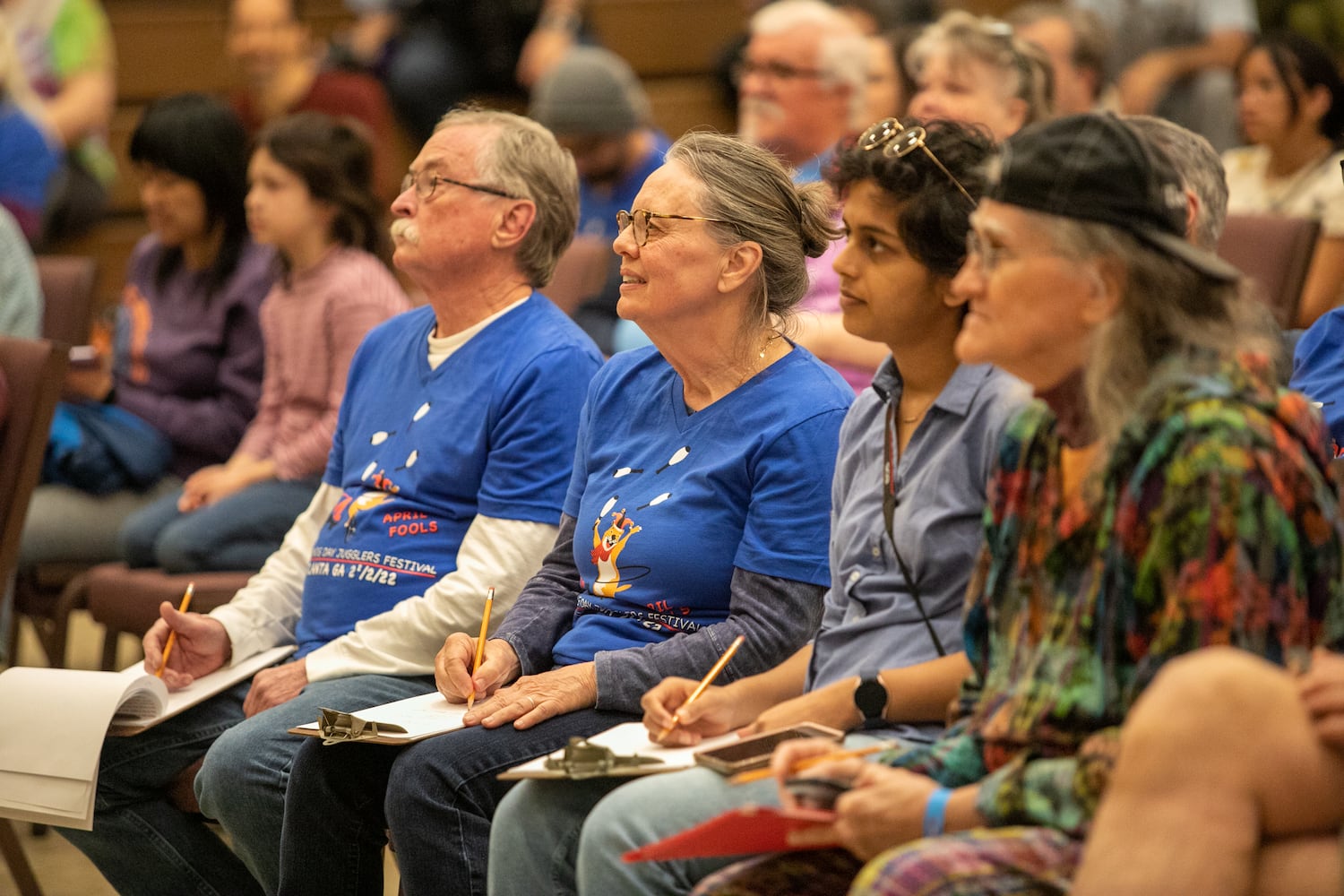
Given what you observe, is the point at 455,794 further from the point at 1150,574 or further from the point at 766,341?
the point at 1150,574

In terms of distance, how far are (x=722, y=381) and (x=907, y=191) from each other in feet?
1.44

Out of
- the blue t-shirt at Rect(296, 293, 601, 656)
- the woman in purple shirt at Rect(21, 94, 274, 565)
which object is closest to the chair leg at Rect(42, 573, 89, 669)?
the woman in purple shirt at Rect(21, 94, 274, 565)

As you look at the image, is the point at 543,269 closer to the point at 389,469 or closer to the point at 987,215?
the point at 389,469

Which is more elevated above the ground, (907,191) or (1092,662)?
(907,191)

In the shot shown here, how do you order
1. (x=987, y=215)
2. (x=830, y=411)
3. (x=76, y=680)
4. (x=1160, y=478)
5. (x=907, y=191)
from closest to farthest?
(x=1160, y=478)
(x=987, y=215)
(x=907, y=191)
(x=830, y=411)
(x=76, y=680)

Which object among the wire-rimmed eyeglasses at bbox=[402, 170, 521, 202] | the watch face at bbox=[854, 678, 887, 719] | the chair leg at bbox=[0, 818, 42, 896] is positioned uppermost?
the wire-rimmed eyeglasses at bbox=[402, 170, 521, 202]

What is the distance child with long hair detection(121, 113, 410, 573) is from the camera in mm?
3277

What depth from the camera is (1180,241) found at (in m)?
1.48

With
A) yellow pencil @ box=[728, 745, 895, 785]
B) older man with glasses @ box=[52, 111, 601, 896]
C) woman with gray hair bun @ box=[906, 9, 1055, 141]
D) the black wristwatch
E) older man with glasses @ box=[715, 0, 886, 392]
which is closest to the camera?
yellow pencil @ box=[728, 745, 895, 785]

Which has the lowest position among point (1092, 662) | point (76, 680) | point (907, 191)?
point (76, 680)

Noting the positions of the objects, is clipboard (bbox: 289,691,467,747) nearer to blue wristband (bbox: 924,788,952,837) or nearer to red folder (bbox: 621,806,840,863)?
red folder (bbox: 621,806,840,863)

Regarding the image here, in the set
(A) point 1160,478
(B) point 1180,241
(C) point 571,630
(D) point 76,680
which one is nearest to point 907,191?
(B) point 1180,241

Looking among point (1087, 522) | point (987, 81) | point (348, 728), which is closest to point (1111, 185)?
point (1087, 522)

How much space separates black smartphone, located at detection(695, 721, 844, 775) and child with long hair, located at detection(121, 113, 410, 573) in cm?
172
